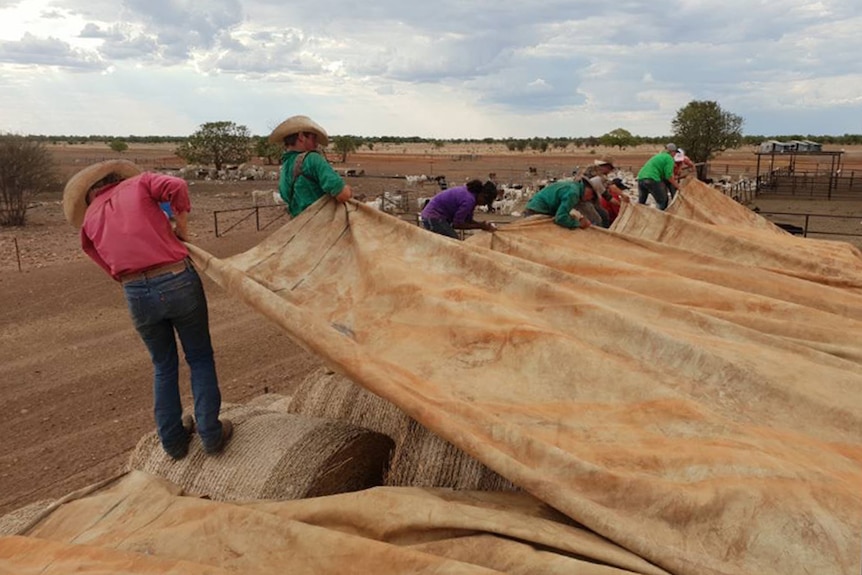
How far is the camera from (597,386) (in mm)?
3305

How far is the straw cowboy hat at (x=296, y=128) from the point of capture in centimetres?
468

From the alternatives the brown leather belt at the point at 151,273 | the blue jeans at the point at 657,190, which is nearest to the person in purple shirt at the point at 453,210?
the brown leather belt at the point at 151,273

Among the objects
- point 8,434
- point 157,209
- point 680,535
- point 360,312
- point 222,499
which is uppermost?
point 157,209

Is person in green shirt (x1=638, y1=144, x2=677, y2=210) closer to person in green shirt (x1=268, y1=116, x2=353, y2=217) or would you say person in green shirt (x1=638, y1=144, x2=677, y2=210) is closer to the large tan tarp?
the large tan tarp

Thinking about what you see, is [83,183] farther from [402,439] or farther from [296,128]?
[402,439]

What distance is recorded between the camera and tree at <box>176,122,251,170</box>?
45.6 metres

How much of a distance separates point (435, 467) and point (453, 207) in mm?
4457

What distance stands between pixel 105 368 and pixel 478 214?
15832mm

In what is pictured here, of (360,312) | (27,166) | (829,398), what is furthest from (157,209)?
(27,166)

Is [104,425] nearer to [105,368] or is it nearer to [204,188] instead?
[105,368]

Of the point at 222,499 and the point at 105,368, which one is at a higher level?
the point at 222,499

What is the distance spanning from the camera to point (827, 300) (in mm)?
5605

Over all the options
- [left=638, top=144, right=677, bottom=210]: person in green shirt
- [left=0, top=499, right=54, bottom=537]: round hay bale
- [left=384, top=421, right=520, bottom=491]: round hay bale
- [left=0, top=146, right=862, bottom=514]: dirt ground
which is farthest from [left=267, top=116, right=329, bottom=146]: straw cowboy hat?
[left=638, top=144, right=677, bottom=210]: person in green shirt

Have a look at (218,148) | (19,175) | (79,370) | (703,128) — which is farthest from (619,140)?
(79,370)
